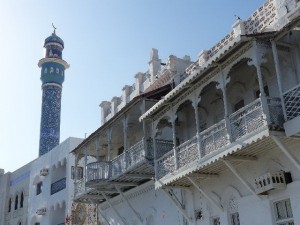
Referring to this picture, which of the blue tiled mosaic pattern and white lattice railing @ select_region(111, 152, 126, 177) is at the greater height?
the blue tiled mosaic pattern

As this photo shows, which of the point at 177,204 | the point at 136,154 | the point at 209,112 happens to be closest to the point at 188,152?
the point at 209,112

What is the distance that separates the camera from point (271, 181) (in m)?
12.4

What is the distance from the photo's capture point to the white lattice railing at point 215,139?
13.2 metres

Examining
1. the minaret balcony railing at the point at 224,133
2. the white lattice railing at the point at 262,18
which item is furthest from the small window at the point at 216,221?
the white lattice railing at the point at 262,18

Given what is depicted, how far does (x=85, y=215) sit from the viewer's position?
25594mm

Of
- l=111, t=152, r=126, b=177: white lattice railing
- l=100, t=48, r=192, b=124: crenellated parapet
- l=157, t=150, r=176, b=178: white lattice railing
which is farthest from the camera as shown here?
l=100, t=48, r=192, b=124: crenellated parapet

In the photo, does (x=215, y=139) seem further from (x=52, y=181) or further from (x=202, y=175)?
(x=52, y=181)

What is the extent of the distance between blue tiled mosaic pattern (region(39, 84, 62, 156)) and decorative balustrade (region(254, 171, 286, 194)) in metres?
30.9

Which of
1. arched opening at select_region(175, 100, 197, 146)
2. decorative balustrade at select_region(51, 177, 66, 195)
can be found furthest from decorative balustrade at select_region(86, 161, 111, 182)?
decorative balustrade at select_region(51, 177, 66, 195)

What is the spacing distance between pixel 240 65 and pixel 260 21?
1.60 m

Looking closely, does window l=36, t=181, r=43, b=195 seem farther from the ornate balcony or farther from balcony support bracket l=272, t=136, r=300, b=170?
the ornate balcony

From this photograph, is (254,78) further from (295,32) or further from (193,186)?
(193,186)

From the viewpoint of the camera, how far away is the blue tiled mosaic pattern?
137 feet

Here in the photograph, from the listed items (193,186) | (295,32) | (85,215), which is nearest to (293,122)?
(295,32)
